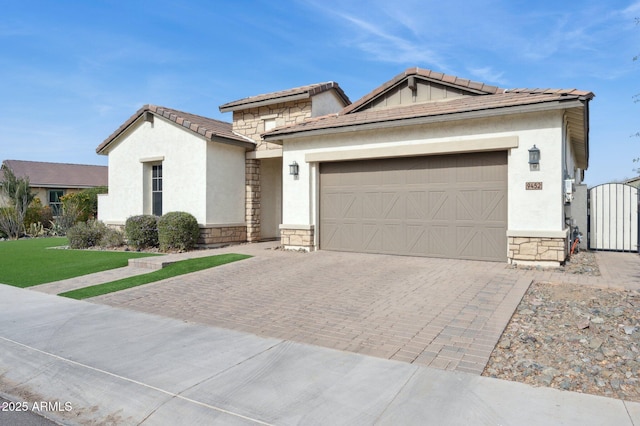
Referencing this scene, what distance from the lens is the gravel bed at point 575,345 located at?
4.01m

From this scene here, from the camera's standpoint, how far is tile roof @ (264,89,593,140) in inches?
367

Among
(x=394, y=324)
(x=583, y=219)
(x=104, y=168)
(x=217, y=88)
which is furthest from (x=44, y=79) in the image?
(x=104, y=168)

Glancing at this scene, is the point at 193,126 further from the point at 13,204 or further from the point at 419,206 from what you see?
the point at 13,204

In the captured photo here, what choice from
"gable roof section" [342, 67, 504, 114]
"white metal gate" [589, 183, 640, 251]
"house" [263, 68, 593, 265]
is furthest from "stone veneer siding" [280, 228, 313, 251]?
"white metal gate" [589, 183, 640, 251]

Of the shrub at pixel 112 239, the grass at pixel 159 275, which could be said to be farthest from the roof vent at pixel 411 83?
the shrub at pixel 112 239

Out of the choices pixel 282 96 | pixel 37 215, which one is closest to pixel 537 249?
pixel 282 96

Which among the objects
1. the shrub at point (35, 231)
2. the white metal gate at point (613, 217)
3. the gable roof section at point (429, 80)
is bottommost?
the shrub at point (35, 231)

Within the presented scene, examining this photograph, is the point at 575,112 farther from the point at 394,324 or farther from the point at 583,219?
the point at 394,324

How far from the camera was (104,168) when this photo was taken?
39750 millimetres

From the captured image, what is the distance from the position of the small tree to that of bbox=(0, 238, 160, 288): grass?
8846 mm

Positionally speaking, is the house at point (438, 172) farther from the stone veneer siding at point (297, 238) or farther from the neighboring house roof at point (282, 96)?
the neighboring house roof at point (282, 96)

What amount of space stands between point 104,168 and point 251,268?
34995 millimetres

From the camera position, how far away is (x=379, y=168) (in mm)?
12141

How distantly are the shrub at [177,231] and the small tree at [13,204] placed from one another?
1450 centimetres
